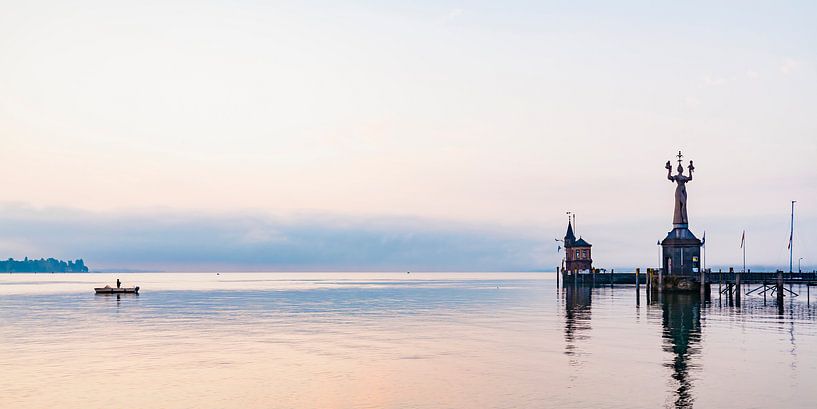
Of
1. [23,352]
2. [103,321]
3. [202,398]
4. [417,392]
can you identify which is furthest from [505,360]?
[103,321]

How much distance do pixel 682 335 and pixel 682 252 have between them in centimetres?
4358

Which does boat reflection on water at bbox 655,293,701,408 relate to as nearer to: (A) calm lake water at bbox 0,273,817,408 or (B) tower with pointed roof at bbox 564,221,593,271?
(A) calm lake water at bbox 0,273,817,408

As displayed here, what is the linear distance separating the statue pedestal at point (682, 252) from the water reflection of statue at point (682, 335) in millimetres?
2907

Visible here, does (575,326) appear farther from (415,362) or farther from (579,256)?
(579,256)

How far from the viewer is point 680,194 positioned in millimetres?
93875

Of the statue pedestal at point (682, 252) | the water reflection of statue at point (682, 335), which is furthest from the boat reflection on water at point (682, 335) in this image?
the statue pedestal at point (682, 252)

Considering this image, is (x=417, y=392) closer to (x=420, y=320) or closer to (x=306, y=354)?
(x=306, y=354)

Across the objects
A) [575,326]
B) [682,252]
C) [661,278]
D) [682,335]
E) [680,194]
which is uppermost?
[680,194]

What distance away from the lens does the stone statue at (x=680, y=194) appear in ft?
304

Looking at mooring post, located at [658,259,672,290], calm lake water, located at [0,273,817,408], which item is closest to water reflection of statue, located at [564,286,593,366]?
calm lake water, located at [0,273,817,408]

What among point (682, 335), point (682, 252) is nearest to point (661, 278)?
point (682, 252)

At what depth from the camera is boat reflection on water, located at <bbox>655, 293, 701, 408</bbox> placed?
31.1m

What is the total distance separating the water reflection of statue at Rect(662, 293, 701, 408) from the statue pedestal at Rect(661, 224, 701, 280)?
9.54 ft

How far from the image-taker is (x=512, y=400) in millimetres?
28781
